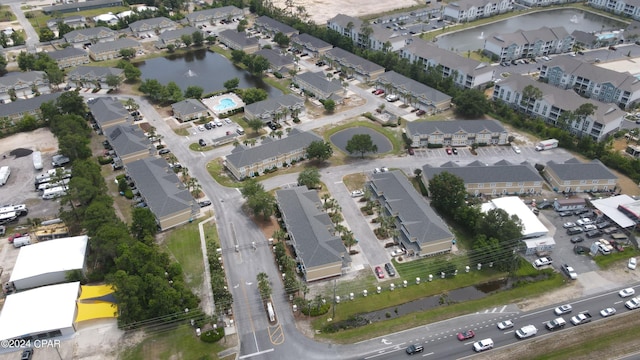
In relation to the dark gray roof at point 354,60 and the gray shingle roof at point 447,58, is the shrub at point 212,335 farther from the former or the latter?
the gray shingle roof at point 447,58

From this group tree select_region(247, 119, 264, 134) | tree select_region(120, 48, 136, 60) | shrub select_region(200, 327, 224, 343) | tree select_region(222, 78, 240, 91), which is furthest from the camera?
tree select_region(120, 48, 136, 60)

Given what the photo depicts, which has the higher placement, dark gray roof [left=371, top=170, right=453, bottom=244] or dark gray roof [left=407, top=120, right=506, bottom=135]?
dark gray roof [left=407, top=120, right=506, bottom=135]

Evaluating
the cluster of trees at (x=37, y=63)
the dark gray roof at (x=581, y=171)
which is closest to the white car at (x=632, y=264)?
the dark gray roof at (x=581, y=171)

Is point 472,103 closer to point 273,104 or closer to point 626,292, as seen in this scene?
point 273,104

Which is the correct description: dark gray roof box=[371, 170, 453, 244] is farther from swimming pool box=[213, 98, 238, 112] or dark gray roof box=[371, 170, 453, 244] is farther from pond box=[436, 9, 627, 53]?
pond box=[436, 9, 627, 53]

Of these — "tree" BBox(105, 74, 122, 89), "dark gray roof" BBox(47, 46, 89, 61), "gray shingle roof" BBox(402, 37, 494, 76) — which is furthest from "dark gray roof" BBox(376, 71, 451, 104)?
"dark gray roof" BBox(47, 46, 89, 61)

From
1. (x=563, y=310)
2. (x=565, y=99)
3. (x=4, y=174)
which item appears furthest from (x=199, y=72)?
(x=563, y=310)

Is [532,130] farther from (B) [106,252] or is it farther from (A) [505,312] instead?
(B) [106,252]
